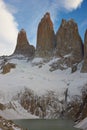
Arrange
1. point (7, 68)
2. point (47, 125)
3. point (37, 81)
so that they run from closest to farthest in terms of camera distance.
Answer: point (47, 125) < point (37, 81) < point (7, 68)

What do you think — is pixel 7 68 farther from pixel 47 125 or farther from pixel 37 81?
pixel 47 125

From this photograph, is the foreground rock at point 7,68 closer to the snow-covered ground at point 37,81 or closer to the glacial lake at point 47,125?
the snow-covered ground at point 37,81

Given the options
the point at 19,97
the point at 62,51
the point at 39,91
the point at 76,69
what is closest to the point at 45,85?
the point at 39,91

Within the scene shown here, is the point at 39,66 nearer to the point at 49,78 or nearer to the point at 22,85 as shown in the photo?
the point at 49,78

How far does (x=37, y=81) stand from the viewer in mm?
160125

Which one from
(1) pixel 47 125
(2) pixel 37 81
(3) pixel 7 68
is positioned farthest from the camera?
(3) pixel 7 68

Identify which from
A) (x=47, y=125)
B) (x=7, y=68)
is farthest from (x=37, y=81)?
(x=47, y=125)

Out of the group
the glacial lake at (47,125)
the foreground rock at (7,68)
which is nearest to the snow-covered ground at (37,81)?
the foreground rock at (7,68)

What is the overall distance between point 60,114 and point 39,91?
17.5 metres

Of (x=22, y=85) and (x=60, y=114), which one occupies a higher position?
(x=22, y=85)

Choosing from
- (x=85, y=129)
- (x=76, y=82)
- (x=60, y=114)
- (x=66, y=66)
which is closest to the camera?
(x=85, y=129)

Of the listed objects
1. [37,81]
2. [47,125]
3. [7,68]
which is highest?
[7,68]

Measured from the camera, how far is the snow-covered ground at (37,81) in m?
138

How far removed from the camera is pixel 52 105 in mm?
136625
